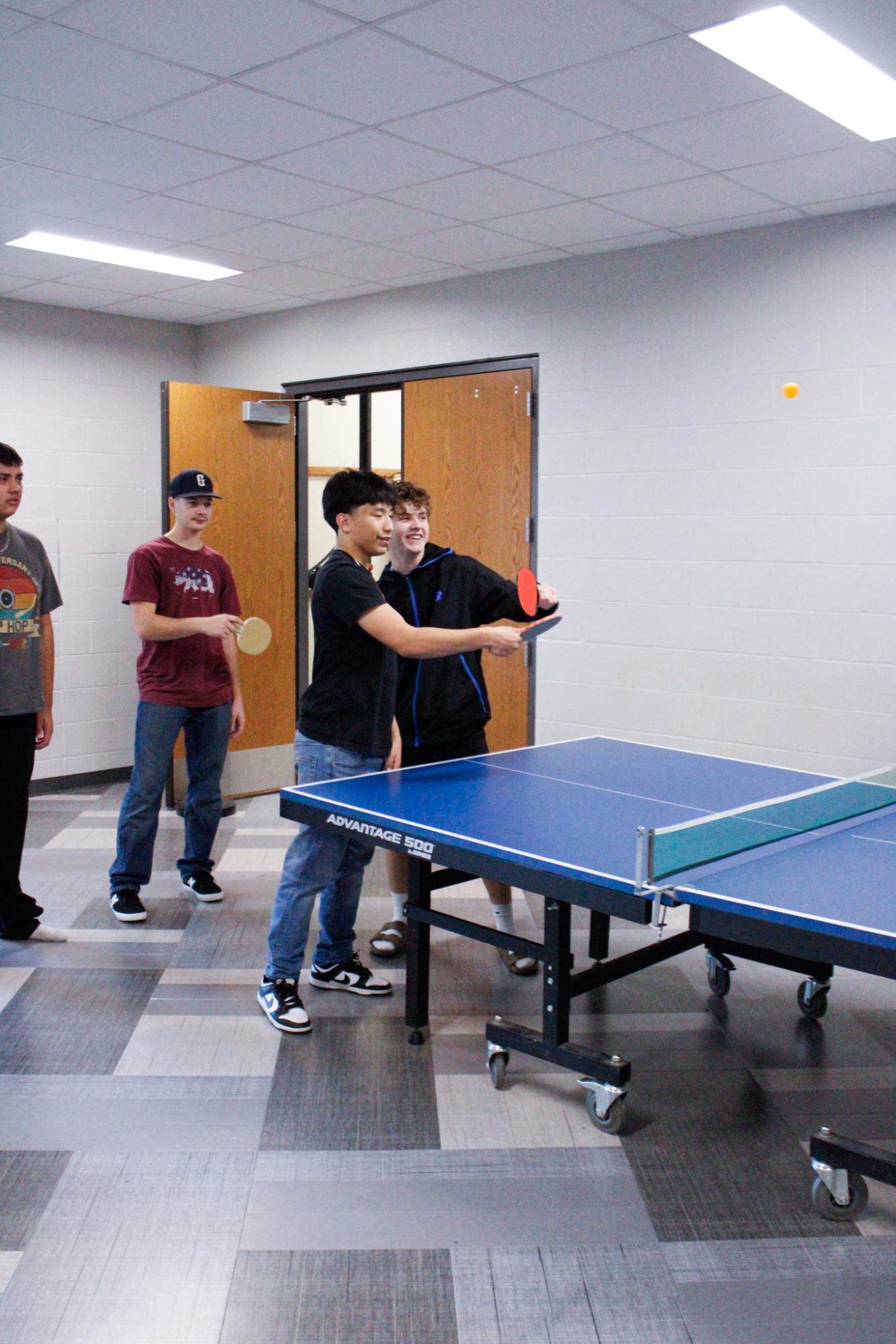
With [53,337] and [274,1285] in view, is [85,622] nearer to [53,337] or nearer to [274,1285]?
[53,337]

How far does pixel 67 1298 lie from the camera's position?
86.3 inches

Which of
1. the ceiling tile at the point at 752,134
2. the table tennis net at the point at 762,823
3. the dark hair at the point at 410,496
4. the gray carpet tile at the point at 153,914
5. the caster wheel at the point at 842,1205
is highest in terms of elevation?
the ceiling tile at the point at 752,134

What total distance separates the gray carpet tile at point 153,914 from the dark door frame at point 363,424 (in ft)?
6.44

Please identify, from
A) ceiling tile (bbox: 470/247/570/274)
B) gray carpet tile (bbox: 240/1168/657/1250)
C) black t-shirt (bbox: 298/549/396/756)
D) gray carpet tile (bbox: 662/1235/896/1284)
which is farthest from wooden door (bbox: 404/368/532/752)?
gray carpet tile (bbox: 662/1235/896/1284)

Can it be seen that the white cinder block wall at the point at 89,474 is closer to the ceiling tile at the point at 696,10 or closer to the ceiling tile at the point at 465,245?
the ceiling tile at the point at 465,245

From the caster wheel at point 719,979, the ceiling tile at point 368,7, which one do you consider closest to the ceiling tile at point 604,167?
the ceiling tile at point 368,7

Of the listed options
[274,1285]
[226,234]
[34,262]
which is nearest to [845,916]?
[274,1285]

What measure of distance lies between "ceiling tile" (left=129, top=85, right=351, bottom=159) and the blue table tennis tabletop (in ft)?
6.53

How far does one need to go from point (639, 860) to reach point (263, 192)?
3187mm

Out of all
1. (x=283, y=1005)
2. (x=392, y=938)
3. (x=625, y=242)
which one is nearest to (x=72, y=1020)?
(x=283, y=1005)

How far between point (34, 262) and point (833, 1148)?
5155 mm

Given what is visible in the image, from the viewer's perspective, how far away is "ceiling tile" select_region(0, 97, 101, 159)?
362 cm

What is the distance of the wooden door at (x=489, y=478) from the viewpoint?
5.75 meters

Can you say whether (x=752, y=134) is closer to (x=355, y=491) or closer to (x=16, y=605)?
(x=355, y=491)
